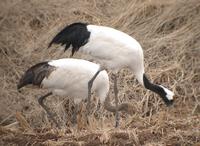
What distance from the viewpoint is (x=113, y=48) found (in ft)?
27.6

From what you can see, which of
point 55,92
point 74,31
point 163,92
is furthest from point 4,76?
point 163,92

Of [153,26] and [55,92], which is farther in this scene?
[153,26]

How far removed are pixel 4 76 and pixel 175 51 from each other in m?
2.58

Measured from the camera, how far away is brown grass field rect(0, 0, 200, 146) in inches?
287

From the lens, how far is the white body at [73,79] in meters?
8.80

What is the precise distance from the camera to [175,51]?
9984mm

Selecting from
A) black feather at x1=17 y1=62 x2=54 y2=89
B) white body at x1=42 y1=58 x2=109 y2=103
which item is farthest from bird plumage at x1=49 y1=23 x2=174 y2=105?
black feather at x1=17 y1=62 x2=54 y2=89

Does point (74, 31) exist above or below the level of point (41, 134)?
above

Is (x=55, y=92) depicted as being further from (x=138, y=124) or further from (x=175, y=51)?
(x=175, y=51)

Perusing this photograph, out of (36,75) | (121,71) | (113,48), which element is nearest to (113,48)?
(113,48)

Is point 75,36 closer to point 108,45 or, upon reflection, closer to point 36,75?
point 108,45

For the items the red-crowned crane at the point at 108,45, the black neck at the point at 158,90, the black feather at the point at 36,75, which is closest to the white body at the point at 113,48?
the red-crowned crane at the point at 108,45

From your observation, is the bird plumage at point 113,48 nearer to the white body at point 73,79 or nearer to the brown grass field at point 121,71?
the white body at point 73,79

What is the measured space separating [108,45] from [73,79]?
2.40ft
